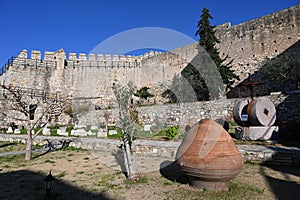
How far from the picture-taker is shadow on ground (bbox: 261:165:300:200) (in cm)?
322

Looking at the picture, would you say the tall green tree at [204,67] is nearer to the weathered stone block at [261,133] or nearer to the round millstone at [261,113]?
the round millstone at [261,113]

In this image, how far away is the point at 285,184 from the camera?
3746 mm

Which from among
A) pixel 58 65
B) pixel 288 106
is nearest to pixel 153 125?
pixel 288 106

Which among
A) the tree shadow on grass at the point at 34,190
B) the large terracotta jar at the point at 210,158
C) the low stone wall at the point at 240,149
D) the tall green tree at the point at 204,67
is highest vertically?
the tall green tree at the point at 204,67

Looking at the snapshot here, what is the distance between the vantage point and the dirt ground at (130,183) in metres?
3.41

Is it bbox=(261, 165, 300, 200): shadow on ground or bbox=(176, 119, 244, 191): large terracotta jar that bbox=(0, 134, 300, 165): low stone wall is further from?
bbox=(176, 119, 244, 191): large terracotta jar

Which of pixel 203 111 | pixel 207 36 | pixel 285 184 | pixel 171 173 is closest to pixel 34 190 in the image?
pixel 171 173

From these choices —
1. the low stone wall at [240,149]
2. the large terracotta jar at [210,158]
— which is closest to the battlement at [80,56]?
the low stone wall at [240,149]

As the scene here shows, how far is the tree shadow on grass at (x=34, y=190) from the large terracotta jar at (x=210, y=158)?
1506 millimetres

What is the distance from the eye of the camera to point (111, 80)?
26234mm

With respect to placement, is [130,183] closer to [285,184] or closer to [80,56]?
[285,184]

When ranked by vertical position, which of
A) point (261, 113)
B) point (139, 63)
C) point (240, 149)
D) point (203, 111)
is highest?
point (139, 63)

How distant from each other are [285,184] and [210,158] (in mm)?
1764

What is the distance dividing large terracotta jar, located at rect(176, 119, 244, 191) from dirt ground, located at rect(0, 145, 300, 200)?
200 millimetres
